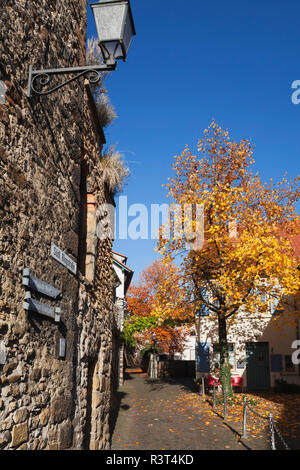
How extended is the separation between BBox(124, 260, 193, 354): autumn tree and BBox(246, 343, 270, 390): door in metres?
3.27

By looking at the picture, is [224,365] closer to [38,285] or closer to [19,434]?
[38,285]

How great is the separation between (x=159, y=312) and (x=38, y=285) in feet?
38.0

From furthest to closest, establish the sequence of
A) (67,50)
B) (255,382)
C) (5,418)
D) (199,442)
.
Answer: (255,382) → (199,442) → (67,50) → (5,418)

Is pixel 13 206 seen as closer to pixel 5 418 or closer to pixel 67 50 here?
pixel 5 418

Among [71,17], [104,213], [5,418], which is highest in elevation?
[71,17]

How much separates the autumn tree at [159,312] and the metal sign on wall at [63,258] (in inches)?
393

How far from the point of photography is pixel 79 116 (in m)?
5.94

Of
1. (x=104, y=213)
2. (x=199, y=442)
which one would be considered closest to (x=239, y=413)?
(x=199, y=442)

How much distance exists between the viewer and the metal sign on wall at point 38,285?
372 centimetres

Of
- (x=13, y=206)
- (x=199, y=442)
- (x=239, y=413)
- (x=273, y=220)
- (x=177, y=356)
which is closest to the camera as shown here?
(x=13, y=206)

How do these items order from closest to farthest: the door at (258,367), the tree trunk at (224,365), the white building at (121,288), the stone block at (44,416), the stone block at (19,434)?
the stone block at (19,434)
the stone block at (44,416)
the tree trunk at (224,365)
the door at (258,367)
the white building at (121,288)

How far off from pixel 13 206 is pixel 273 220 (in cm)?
1304
